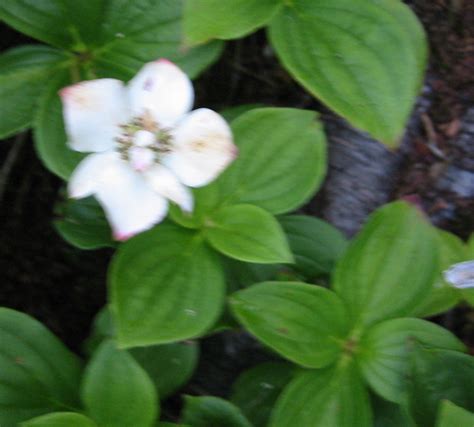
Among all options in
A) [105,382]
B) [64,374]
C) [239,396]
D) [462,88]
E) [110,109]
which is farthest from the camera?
[462,88]

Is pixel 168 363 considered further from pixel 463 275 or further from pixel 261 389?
pixel 463 275

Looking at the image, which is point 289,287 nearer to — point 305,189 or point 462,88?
point 305,189

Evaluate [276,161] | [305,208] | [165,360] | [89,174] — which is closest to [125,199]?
[89,174]

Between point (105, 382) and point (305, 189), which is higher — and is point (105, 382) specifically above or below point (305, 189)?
below

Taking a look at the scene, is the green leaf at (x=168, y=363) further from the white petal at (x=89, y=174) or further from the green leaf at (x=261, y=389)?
the white petal at (x=89, y=174)

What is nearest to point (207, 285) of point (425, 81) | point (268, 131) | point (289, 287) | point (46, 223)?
point (289, 287)

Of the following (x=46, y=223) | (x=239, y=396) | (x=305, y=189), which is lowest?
(x=239, y=396)

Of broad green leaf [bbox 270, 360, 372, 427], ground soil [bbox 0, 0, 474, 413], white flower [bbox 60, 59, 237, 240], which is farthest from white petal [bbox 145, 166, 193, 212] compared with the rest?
ground soil [bbox 0, 0, 474, 413]
